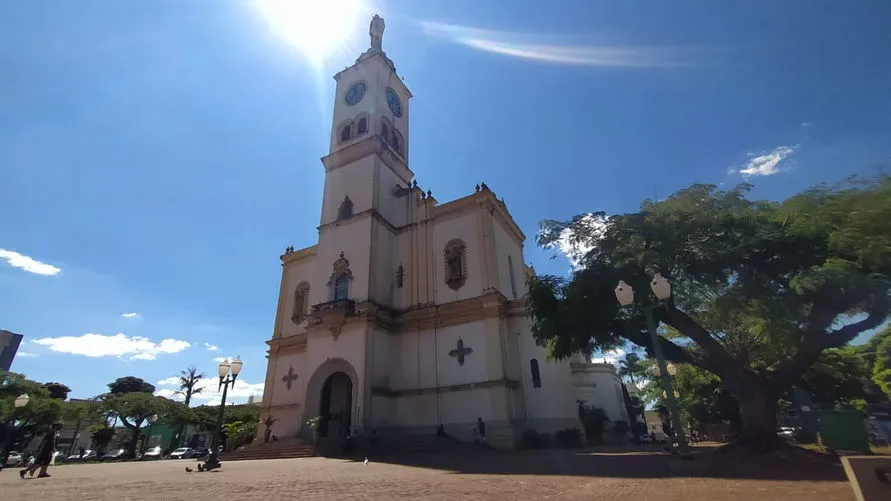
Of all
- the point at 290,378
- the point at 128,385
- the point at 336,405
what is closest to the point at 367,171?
the point at 290,378

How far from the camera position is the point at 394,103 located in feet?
103

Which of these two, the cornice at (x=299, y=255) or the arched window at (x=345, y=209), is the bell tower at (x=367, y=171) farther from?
the cornice at (x=299, y=255)

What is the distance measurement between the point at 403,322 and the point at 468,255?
200 inches

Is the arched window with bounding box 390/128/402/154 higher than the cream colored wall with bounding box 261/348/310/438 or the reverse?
higher

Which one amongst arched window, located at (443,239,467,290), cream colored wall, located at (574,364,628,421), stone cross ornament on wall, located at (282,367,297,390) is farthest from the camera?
cream colored wall, located at (574,364,628,421)

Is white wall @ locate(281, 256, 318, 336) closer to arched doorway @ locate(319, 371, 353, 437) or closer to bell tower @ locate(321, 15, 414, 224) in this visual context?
bell tower @ locate(321, 15, 414, 224)

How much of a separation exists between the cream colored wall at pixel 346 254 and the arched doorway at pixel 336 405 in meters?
4.46

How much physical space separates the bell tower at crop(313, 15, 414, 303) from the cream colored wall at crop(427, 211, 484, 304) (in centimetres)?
285

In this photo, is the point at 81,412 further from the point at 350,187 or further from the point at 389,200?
the point at 389,200

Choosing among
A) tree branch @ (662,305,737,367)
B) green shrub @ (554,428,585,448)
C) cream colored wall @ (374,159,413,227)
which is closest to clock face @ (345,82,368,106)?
cream colored wall @ (374,159,413,227)

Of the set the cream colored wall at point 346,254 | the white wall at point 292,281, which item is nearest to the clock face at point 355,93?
the cream colored wall at point 346,254

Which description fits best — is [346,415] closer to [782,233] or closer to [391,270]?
[391,270]

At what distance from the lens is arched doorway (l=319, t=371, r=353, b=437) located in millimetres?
21703

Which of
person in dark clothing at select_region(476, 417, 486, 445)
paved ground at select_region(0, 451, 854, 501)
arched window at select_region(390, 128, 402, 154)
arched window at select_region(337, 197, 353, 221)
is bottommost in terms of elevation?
paved ground at select_region(0, 451, 854, 501)
